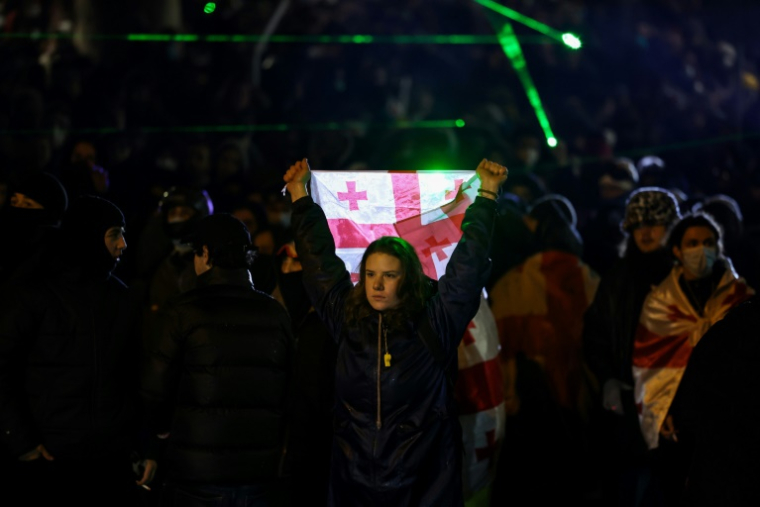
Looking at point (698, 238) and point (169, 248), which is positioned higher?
point (169, 248)

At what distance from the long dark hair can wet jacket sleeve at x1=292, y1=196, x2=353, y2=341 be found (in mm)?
134

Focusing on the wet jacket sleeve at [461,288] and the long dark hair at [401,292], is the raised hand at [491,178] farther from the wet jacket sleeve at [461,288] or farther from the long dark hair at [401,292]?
the long dark hair at [401,292]

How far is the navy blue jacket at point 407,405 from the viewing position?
4422 mm

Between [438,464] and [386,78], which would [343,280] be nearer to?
[438,464]

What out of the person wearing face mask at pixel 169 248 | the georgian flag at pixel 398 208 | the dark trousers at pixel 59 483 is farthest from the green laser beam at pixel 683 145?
the dark trousers at pixel 59 483

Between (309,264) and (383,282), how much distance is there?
1.42 feet

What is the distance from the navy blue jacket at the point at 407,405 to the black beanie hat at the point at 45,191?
247 centimetres

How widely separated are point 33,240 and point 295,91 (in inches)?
254

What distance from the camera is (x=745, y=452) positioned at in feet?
13.3

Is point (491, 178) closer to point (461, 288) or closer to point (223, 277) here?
point (461, 288)

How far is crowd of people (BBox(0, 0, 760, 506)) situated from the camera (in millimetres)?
4816

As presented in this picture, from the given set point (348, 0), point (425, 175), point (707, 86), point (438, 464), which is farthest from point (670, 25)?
point (438, 464)

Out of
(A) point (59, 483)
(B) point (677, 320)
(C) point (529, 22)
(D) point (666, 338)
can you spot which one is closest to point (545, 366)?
(D) point (666, 338)

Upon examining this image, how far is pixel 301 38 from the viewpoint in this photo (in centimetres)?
1290
